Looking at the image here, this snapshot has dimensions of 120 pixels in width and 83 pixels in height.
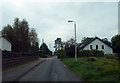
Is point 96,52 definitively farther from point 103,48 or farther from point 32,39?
point 32,39

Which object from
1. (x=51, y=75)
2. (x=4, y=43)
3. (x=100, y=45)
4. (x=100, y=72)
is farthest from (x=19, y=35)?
(x=100, y=72)

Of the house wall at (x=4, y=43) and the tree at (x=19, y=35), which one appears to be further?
the tree at (x=19, y=35)

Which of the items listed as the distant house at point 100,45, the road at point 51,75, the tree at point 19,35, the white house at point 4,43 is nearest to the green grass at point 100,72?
the road at point 51,75

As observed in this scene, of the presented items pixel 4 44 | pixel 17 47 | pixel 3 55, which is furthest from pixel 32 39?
pixel 3 55

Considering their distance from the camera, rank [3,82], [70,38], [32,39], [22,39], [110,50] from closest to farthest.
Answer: [3,82]
[22,39]
[110,50]
[32,39]
[70,38]

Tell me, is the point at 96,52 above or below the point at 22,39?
below

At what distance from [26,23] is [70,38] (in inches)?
1031

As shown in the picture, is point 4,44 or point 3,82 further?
point 4,44

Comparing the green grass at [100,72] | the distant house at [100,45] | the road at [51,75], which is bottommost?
the road at [51,75]

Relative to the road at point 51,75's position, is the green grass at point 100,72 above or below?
above

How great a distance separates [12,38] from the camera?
47531 millimetres

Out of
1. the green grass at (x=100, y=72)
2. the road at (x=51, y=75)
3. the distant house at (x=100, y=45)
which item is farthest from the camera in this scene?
the distant house at (x=100, y=45)

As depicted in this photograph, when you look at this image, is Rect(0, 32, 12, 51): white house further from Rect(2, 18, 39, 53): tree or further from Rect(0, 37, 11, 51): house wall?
Rect(2, 18, 39, 53): tree

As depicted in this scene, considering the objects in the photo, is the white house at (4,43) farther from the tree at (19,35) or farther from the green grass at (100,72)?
the green grass at (100,72)
